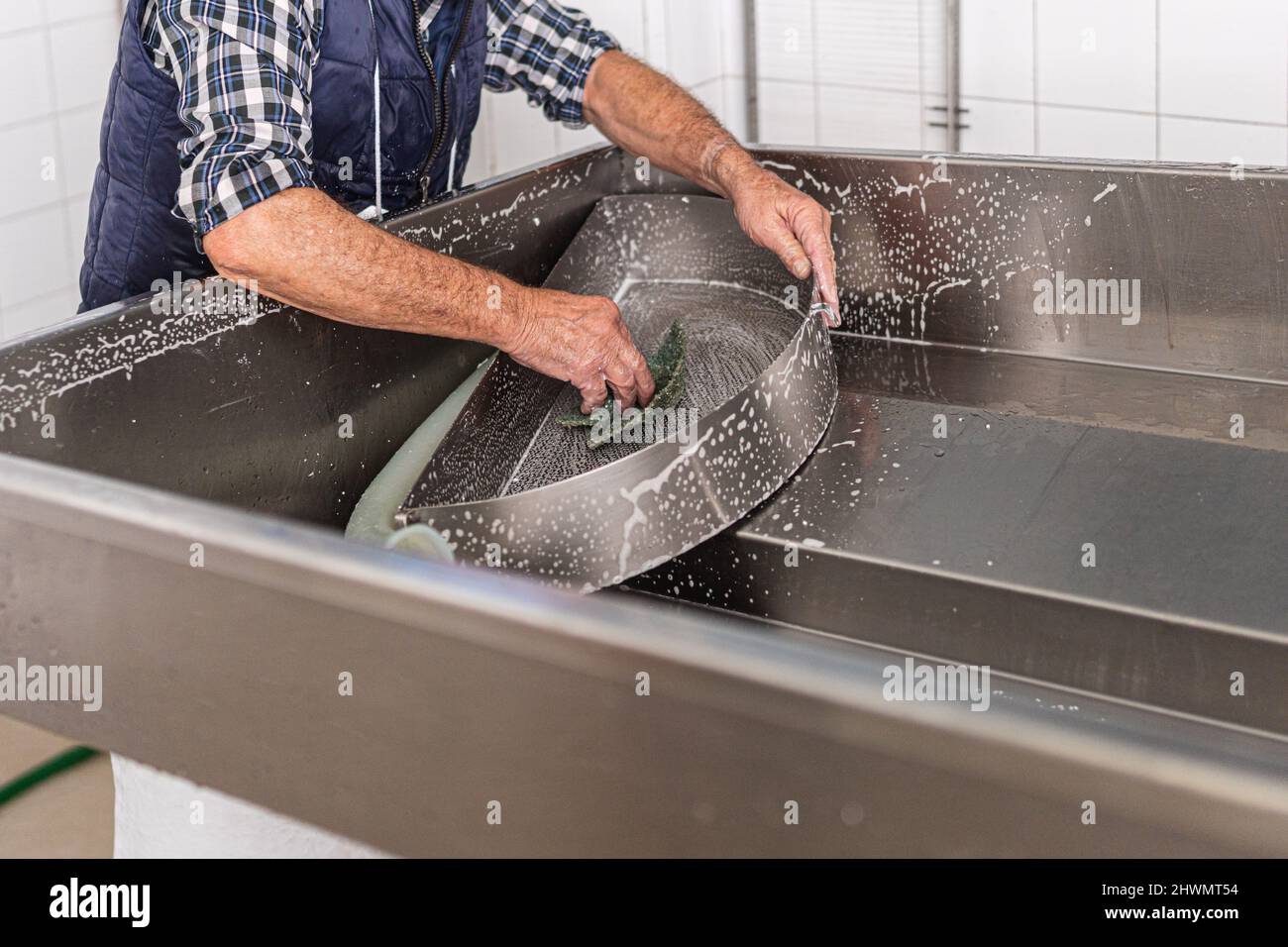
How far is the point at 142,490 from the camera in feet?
2.43

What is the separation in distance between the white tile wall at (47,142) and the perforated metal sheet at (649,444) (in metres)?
1.04

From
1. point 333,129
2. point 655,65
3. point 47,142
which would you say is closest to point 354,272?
point 333,129

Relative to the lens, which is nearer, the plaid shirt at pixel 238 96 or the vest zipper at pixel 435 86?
the plaid shirt at pixel 238 96

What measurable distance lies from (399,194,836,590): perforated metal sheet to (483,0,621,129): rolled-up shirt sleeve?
0.17 m

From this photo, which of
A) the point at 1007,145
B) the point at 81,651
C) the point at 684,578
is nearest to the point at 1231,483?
the point at 684,578

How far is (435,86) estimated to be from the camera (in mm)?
1444

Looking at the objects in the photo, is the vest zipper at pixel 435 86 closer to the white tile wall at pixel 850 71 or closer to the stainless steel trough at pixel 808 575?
the stainless steel trough at pixel 808 575

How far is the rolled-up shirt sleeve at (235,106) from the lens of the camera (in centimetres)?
113

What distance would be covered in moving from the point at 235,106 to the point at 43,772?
1056 millimetres

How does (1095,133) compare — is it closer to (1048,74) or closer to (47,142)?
(1048,74)

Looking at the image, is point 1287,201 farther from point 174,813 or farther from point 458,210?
point 174,813

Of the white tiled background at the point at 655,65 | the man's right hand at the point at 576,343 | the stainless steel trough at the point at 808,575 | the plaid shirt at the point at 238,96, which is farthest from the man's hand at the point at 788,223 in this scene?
the white tiled background at the point at 655,65

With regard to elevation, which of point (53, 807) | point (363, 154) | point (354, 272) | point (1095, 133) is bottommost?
point (53, 807)
